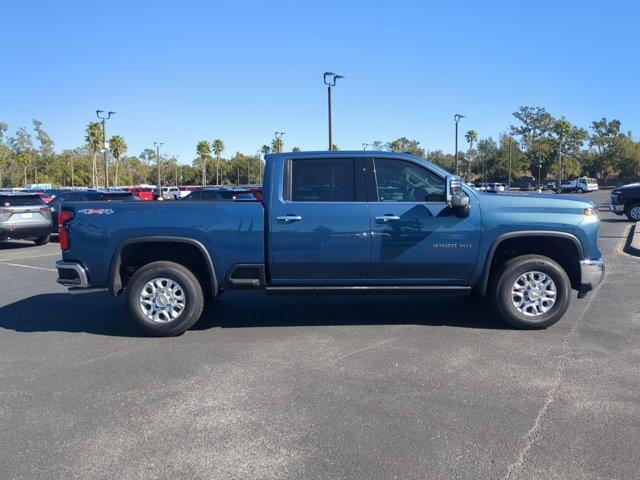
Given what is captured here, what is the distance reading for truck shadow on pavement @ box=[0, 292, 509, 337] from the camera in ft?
22.4

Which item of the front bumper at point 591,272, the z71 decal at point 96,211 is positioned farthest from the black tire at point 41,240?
the front bumper at point 591,272

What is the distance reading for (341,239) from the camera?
20.3ft

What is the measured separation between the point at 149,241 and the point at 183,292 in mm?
678

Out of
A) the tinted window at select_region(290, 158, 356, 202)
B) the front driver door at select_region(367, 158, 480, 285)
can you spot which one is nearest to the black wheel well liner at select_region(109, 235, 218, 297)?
the tinted window at select_region(290, 158, 356, 202)

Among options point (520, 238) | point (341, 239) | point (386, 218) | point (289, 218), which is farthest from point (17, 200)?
point (520, 238)

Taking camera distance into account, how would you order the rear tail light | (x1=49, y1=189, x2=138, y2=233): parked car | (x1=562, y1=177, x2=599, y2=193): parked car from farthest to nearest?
(x1=562, y1=177, x2=599, y2=193): parked car < (x1=49, y1=189, x2=138, y2=233): parked car < the rear tail light

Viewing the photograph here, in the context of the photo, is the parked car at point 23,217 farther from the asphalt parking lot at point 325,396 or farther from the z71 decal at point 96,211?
the z71 decal at point 96,211

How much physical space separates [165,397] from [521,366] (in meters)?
3.19

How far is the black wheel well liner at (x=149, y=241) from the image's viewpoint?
618cm

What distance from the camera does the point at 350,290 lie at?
6.35 meters

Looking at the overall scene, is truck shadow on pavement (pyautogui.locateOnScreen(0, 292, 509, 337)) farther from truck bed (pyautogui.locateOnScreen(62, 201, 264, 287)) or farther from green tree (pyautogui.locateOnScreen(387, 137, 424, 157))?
green tree (pyautogui.locateOnScreen(387, 137, 424, 157))

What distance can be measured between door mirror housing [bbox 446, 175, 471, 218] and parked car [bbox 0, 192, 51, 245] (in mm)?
14004

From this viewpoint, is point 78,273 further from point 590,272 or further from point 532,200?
point 590,272

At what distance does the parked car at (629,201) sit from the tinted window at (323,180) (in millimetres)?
19408
